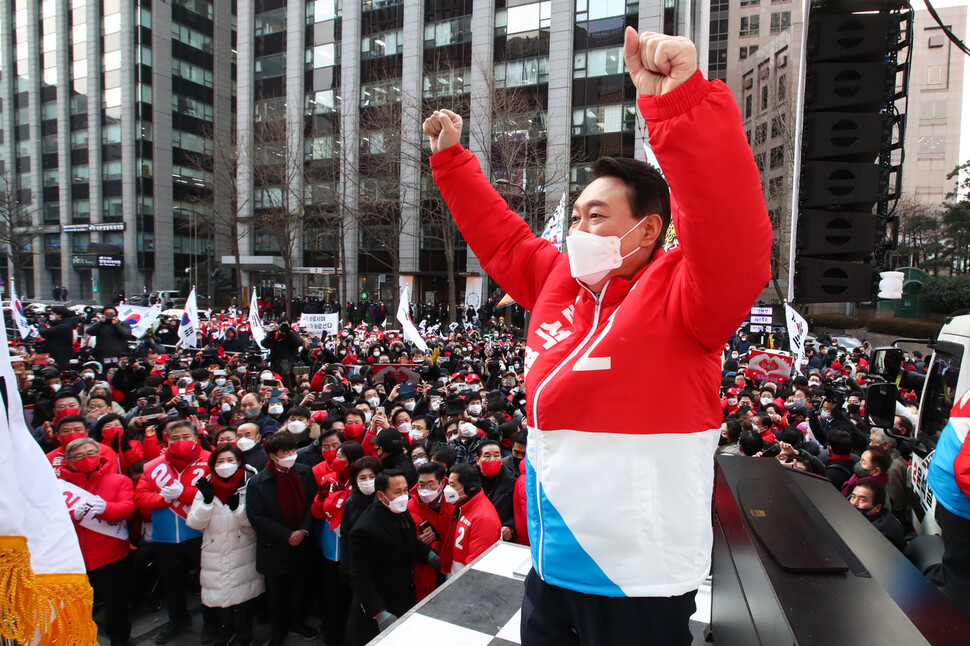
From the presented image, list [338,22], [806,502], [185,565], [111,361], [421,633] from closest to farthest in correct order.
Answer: [806,502] < [421,633] < [185,565] < [111,361] < [338,22]

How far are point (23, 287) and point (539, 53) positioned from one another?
51269mm

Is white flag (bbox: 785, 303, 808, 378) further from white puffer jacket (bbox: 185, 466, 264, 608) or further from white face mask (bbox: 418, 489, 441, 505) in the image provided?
white puffer jacket (bbox: 185, 466, 264, 608)

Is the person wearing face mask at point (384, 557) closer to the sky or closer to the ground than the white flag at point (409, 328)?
closer to the ground

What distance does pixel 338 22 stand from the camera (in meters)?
37.1

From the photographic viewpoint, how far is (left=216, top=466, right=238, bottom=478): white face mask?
4.99 m

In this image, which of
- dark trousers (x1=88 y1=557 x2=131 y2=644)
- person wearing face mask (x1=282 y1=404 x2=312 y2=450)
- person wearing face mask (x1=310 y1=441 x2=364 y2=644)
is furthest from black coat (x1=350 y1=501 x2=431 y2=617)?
person wearing face mask (x1=282 y1=404 x2=312 y2=450)

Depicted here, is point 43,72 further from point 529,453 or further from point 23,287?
point 529,453

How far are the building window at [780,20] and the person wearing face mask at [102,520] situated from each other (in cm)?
6548

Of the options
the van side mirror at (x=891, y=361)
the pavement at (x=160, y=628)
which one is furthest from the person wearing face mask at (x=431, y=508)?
the van side mirror at (x=891, y=361)

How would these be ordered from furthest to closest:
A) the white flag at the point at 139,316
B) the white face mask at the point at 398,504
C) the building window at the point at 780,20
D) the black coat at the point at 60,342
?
the building window at the point at 780,20 < the white flag at the point at 139,316 < the black coat at the point at 60,342 < the white face mask at the point at 398,504

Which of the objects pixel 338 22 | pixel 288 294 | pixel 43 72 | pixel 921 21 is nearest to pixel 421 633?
pixel 288 294

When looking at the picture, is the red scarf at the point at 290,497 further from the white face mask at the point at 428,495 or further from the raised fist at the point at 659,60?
the raised fist at the point at 659,60

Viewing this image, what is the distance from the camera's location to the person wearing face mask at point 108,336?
11.6 meters

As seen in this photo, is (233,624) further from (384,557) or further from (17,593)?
(17,593)
